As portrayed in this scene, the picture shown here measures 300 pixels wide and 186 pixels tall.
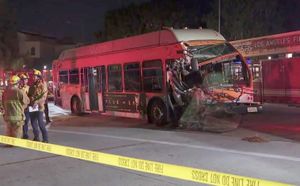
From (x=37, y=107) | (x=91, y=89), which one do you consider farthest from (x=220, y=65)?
(x=91, y=89)

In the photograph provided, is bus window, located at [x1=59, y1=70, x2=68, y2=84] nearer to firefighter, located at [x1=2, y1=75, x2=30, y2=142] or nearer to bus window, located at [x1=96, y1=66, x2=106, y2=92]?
bus window, located at [x1=96, y1=66, x2=106, y2=92]

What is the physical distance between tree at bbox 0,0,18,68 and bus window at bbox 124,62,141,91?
124 feet

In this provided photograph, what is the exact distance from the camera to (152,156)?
10.2m

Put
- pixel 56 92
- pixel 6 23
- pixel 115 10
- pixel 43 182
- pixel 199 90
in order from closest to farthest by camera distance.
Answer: pixel 43 182 → pixel 199 90 → pixel 56 92 → pixel 115 10 → pixel 6 23

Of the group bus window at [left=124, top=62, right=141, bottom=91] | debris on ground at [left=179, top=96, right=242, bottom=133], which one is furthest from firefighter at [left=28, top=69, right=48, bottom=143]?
bus window at [left=124, top=62, right=141, bottom=91]

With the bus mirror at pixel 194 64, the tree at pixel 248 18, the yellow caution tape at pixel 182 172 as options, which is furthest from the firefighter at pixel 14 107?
the tree at pixel 248 18

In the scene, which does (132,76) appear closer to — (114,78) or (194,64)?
(114,78)

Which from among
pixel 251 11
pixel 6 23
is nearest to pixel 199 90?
pixel 251 11

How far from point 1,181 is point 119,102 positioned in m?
10.4

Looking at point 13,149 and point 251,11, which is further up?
point 251,11

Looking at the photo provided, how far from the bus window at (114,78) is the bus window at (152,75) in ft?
5.90

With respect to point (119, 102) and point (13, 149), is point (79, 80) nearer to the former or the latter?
point (119, 102)

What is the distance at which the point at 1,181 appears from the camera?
8.21 meters

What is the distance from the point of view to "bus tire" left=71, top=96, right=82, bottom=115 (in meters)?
21.7
